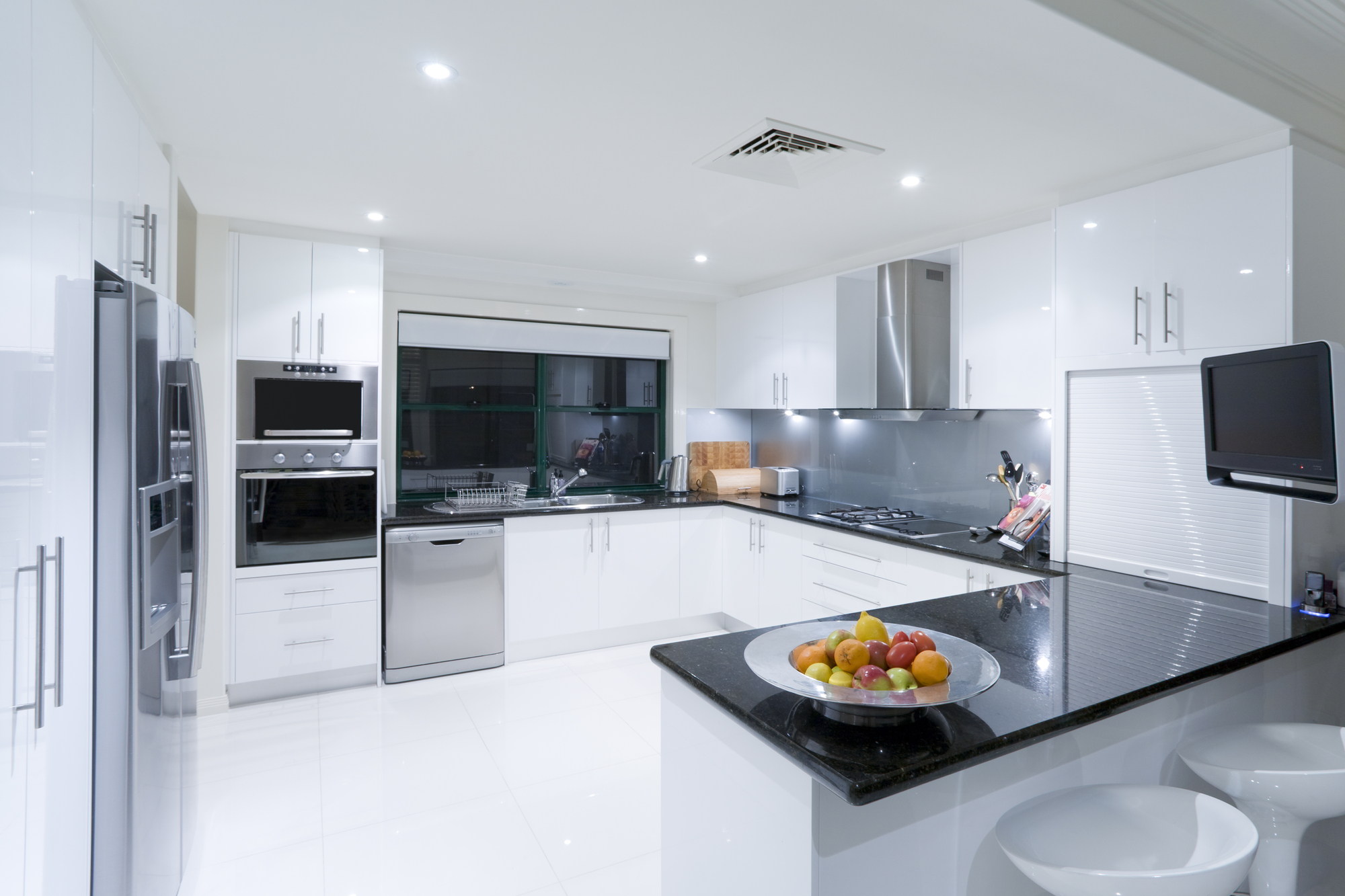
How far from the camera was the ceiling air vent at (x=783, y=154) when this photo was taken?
2260mm

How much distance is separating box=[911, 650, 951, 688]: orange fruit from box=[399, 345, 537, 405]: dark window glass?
363 centimetres

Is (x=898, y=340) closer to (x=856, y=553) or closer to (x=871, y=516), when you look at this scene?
(x=871, y=516)

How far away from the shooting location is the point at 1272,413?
1.86 m

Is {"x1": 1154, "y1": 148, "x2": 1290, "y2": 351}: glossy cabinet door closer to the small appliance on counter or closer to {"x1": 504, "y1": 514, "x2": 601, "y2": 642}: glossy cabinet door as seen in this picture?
the small appliance on counter

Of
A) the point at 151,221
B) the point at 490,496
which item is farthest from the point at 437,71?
the point at 490,496

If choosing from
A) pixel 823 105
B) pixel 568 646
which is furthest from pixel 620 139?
pixel 568 646

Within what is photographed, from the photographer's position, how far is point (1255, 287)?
217cm

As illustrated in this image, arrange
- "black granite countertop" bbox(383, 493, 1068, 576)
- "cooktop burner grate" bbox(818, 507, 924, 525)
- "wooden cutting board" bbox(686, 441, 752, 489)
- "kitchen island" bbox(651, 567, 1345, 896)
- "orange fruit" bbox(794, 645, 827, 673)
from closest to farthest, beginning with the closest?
"kitchen island" bbox(651, 567, 1345, 896), "orange fruit" bbox(794, 645, 827, 673), "black granite countertop" bbox(383, 493, 1068, 576), "cooktop burner grate" bbox(818, 507, 924, 525), "wooden cutting board" bbox(686, 441, 752, 489)

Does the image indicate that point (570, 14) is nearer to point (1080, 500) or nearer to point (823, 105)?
point (823, 105)

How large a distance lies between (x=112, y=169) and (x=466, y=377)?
285 centimetres

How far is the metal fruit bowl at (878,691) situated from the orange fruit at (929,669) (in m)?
0.01

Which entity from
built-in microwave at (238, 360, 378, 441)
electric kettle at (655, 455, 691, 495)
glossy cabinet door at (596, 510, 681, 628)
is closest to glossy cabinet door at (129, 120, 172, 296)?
built-in microwave at (238, 360, 378, 441)

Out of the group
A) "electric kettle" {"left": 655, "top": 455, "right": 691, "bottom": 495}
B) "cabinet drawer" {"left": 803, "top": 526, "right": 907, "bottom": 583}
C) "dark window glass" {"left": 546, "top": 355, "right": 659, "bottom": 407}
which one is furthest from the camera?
"electric kettle" {"left": 655, "top": 455, "right": 691, "bottom": 495}

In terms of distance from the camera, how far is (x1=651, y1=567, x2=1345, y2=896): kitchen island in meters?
1.27
